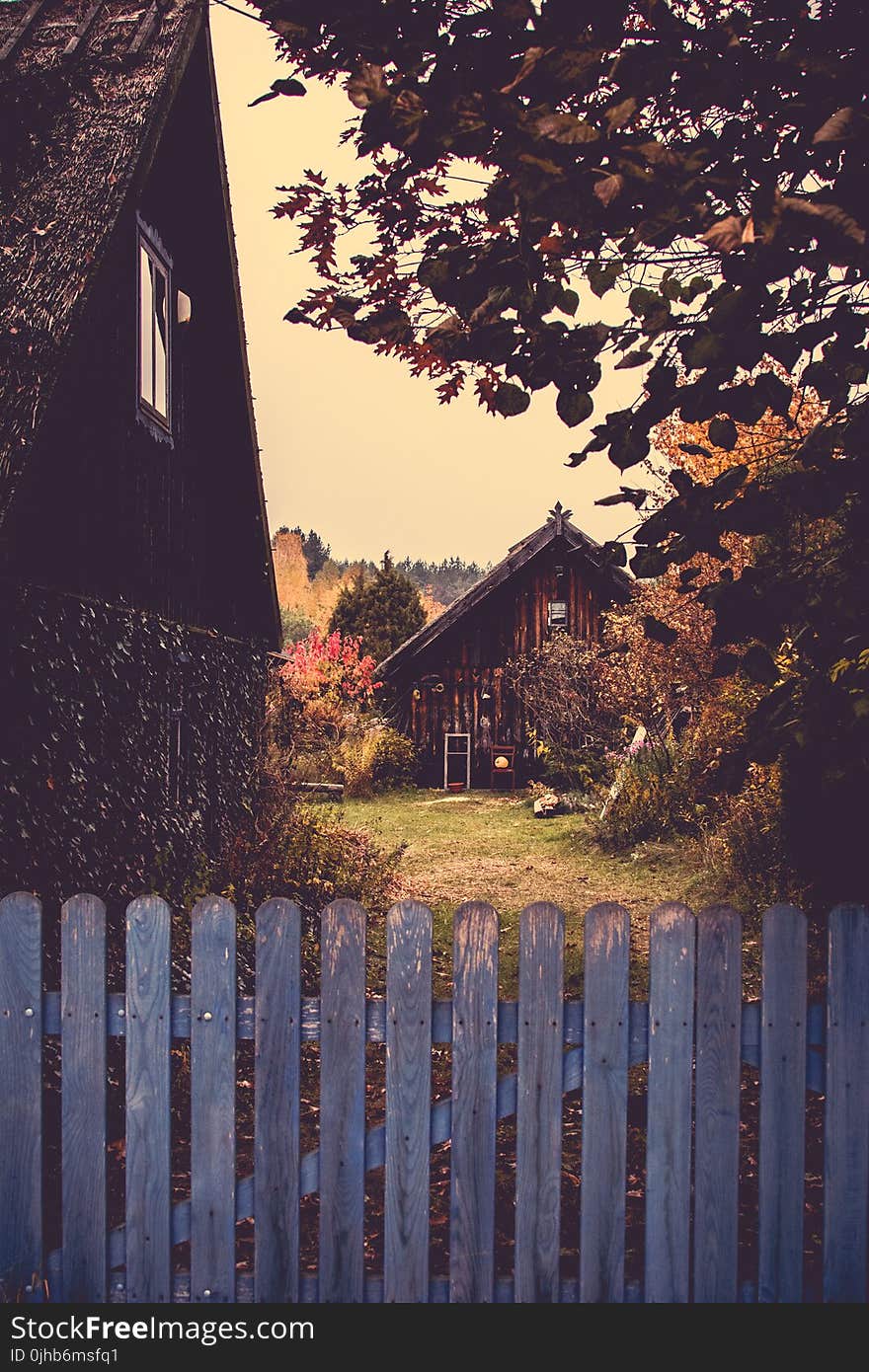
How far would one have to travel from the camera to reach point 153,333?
8.30 metres

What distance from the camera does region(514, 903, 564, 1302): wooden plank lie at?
10.3 ft

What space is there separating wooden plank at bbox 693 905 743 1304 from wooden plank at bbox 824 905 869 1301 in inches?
10.8

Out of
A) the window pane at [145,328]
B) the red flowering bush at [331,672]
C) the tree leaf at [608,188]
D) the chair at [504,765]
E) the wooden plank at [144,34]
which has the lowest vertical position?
the chair at [504,765]

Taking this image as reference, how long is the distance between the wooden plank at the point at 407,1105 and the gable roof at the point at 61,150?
3131 millimetres

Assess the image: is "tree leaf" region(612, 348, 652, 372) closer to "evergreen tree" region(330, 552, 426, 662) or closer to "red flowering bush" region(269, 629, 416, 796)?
"red flowering bush" region(269, 629, 416, 796)

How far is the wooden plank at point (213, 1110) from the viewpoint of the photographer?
10.5 feet

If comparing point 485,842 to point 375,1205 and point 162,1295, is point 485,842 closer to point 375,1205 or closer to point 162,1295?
point 375,1205

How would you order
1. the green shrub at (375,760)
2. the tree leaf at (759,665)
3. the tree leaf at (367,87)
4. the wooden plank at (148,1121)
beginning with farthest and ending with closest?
the green shrub at (375,760), the wooden plank at (148,1121), the tree leaf at (759,665), the tree leaf at (367,87)

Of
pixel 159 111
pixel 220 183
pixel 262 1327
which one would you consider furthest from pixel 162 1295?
pixel 220 183

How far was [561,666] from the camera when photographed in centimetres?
2070

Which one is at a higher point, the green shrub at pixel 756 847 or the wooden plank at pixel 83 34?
the wooden plank at pixel 83 34

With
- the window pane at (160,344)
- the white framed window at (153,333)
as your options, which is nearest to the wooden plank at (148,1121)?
the white framed window at (153,333)

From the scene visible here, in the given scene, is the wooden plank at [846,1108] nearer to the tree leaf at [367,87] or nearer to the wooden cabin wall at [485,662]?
the tree leaf at [367,87]

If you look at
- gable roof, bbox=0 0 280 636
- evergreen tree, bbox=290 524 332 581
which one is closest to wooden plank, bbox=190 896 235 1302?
gable roof, bbox=0 0 280 636
